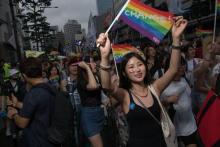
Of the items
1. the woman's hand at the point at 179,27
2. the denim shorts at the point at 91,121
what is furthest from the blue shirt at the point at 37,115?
the denim shorts at the point at 91,121

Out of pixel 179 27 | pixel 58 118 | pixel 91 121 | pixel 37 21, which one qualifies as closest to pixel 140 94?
pixel 179 27

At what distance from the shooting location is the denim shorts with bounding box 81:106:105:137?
646cm

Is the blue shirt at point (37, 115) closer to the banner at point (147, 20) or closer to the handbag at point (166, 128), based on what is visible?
the handbag at point (166, 128)

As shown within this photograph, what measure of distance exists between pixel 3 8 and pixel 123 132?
4430cm

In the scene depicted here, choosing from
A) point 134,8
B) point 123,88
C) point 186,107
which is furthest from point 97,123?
point 123,88

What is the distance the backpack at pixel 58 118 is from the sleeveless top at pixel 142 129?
0.98 meters

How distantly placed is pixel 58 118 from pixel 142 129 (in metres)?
1.14

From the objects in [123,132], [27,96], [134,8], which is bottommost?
[123,132]

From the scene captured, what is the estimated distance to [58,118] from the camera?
15.9ft

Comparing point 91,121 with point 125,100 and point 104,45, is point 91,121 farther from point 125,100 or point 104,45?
point 104,45

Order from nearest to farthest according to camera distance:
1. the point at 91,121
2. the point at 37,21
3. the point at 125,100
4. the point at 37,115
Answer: the point at 125,100, the point at 37,115, the point at 91,121, the point at 37,21

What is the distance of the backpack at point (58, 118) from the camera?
188 inches

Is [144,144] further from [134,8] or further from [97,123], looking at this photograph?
[97,123]

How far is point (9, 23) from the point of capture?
159ft
